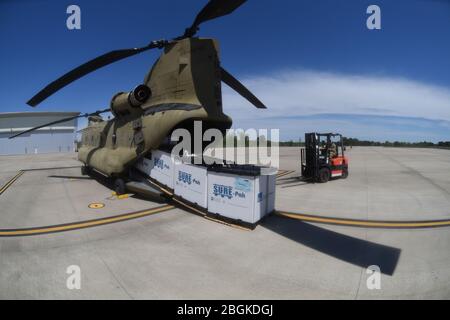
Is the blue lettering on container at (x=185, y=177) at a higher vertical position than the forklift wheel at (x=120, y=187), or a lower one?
higher

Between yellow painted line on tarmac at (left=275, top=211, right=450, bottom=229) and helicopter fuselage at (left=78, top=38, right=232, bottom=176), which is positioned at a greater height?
helicopter fuselage at (left=78, top=38, right=232, bottom=176)

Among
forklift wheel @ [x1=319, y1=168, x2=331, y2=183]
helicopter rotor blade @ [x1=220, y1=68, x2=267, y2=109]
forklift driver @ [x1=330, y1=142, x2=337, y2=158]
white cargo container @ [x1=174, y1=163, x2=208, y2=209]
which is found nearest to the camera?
white cargo container @ [x1=174, y1=163, x2=208, y2=209]

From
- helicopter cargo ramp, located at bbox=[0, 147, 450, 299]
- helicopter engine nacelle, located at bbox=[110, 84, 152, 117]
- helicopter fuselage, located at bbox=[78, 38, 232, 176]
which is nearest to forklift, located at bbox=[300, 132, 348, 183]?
helicopter cargo ramp, located at bbox=[0, 147, 450, 299]

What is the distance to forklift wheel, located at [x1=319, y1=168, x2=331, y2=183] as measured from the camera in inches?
475

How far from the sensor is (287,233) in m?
5.44

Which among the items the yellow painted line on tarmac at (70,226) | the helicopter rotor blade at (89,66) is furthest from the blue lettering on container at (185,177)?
the helicopter rotor blade at (89,66)

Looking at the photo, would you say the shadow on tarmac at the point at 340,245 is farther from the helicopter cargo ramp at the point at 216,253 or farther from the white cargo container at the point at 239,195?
the white cargo container at the point at 239,195

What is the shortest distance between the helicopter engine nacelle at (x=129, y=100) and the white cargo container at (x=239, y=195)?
4.96m

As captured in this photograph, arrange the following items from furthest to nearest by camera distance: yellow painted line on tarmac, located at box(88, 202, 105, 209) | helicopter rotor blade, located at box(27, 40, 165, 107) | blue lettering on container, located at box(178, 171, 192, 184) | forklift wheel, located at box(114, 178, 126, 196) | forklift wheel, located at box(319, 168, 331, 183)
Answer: forklift wheel, located at box(319, 168, 331, 183), forklift wheel, located at box(114, 178, 126, 196), yellow painted line on tarmac, located at box(88, 202, 105, 209), helicopter rotor blade, located at box(27, 40, 165, 107), blue lettering on container, located at box(178, 171, 192, 184)

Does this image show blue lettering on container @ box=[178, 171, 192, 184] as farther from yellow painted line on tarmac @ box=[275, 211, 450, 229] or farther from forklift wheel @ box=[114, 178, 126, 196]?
yellow painted line on tarmac @ box=[275, 211, 450, 229]

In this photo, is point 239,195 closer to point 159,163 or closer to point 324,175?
point 159,163

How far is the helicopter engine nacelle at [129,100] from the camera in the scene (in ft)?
30.5

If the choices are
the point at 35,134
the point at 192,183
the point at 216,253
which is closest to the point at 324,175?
the point at 192,183
